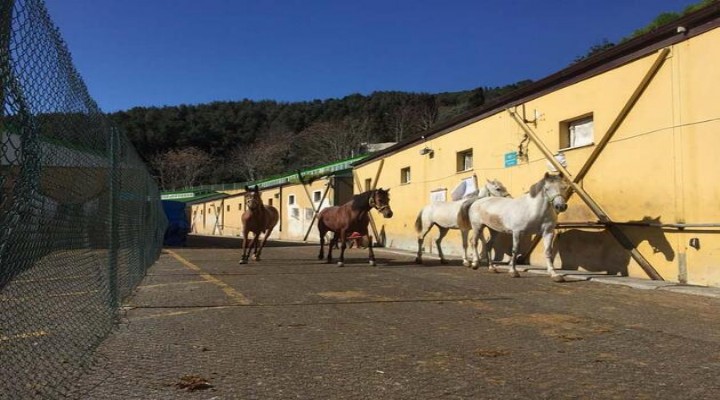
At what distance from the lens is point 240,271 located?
12086 mm

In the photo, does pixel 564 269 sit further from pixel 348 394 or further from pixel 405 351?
pixel 348 394

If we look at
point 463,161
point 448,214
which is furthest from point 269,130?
point 448,214

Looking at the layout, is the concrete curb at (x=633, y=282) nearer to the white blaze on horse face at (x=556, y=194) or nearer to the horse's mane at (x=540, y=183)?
the white blaze on horse face at (x=556, y=194)

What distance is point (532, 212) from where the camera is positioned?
10938 mm

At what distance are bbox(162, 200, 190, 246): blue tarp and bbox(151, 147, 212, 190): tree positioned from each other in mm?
57771

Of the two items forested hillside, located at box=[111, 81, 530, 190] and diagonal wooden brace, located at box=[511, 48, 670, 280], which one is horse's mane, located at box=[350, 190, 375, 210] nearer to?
diagonal wooden brace, located at box=[511, 48, 670, 280]

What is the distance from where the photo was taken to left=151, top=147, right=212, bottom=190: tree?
3226 inches

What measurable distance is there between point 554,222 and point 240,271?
262 inches

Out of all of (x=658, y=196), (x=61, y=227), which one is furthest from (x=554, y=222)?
(x=61, y=227)

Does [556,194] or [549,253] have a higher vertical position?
[556,194]

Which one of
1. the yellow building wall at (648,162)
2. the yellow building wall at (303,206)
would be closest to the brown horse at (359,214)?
the yellow building wall at (648,162)

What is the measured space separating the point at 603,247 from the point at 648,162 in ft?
6.41

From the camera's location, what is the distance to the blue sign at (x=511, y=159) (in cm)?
1401

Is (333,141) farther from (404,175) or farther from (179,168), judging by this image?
(404,175)
